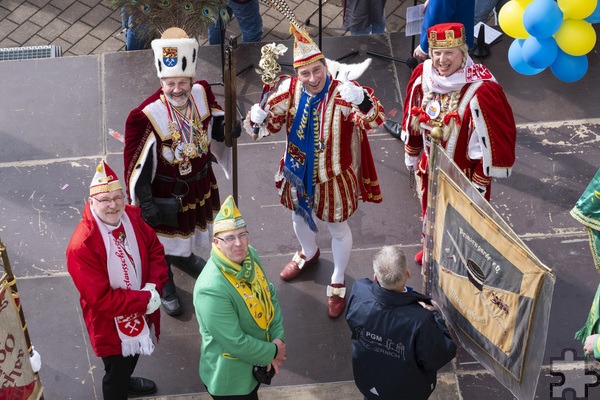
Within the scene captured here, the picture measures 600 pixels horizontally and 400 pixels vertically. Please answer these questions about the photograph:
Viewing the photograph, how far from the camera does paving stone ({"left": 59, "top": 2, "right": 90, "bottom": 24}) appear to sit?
9.62 metres

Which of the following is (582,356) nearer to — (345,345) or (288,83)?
(345,345)

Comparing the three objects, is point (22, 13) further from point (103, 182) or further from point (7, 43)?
point (103, 182)

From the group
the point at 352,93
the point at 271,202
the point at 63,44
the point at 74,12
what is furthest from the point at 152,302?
the point at 74,12

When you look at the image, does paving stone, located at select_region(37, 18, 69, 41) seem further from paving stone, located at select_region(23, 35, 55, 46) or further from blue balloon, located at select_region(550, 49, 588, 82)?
blue balloon, located at select_region(550, 49, 588, 82)

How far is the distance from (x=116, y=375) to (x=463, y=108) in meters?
2.52

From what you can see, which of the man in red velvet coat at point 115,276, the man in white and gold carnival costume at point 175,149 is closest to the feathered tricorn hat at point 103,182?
the man in red velvet coat at point 115,276

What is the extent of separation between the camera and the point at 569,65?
268 inches

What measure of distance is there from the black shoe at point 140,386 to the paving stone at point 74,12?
496cm

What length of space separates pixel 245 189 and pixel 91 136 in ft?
4.49

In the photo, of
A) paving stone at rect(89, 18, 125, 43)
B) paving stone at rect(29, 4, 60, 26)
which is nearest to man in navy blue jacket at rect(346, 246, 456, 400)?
paving stone at rect(89, 18, 125, 43)

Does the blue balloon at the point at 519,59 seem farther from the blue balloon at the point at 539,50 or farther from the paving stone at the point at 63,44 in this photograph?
the paving stone at the point at 63,44

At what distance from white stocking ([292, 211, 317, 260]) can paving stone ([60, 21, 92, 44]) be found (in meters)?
4.17

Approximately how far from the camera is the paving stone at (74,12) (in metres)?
9.62

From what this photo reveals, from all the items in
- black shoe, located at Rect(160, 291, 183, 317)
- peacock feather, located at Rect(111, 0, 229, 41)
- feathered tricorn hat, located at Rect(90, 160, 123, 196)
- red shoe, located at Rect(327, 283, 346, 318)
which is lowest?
black shoe, located at Rect(160, 291, 183, 317)
